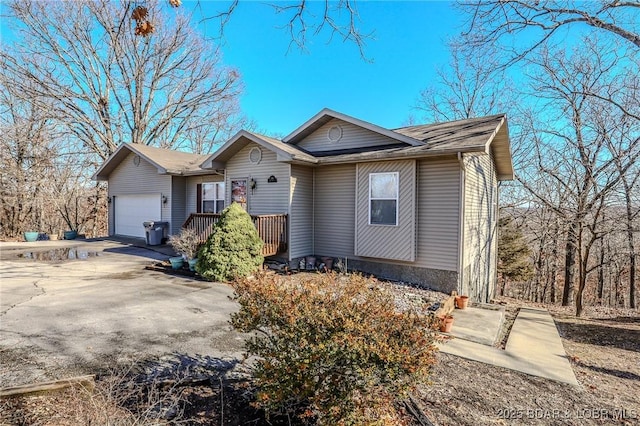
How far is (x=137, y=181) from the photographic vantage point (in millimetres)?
15414

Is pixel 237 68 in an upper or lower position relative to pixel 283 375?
upper

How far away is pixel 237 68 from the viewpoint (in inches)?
917

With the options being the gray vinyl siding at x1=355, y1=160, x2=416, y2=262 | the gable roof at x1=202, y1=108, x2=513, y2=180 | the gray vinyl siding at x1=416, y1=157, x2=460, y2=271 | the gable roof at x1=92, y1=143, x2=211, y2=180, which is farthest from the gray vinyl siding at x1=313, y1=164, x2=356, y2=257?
the gable roof at x1=92, y1=143, x2=211, y2=180

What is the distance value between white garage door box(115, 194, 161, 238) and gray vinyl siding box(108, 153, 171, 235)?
277 mm

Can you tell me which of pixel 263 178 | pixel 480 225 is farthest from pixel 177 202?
pixel 480 225

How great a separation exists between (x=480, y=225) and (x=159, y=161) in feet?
43.3

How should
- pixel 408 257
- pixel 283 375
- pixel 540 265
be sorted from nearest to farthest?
1. pixel 283 375
2. pixel 408 257
3. pixel 540 265

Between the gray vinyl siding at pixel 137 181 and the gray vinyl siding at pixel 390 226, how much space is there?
9206mm

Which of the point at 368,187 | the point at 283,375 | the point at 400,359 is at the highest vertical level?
the point at 368,187

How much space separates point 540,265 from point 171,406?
22.9 m

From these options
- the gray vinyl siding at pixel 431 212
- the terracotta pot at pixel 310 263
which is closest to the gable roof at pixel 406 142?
the gray vinyl siding at pixel 431 212

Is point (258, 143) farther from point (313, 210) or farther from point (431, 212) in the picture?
point (431, 212)

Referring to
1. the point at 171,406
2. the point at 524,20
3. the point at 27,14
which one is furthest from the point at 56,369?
the point at 27,14

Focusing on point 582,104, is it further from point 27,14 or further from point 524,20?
point 27,14
